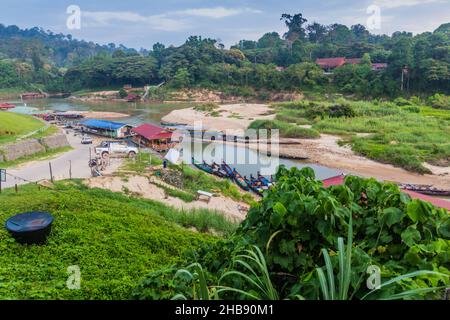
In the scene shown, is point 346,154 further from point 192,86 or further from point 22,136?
point 192,86

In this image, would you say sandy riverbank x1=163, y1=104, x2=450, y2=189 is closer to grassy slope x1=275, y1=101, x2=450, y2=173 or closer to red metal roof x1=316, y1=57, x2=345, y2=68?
grassy slope x1=275, y1=101, x2=450, y2=173

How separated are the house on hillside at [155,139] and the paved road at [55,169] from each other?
536 cm

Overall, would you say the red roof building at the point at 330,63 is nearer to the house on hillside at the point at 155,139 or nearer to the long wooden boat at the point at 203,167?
the house on hillside at the point at 155,139

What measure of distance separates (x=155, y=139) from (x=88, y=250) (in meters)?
21.0

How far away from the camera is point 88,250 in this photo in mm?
7191

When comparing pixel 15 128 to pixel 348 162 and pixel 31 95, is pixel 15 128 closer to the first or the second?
pixel 348 162

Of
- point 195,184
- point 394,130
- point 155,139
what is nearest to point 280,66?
point 394,130

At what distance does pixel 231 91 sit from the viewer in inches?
2785

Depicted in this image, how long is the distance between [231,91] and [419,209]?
69.2 meters

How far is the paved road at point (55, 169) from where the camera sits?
16578mm

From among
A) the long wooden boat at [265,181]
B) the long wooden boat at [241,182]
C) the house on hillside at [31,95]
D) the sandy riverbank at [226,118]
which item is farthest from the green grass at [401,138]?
the house on hillside at [31,95]

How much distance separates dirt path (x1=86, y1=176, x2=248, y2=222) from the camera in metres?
15.1

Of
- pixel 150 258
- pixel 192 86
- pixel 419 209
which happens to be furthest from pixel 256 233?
pixel 192 86
